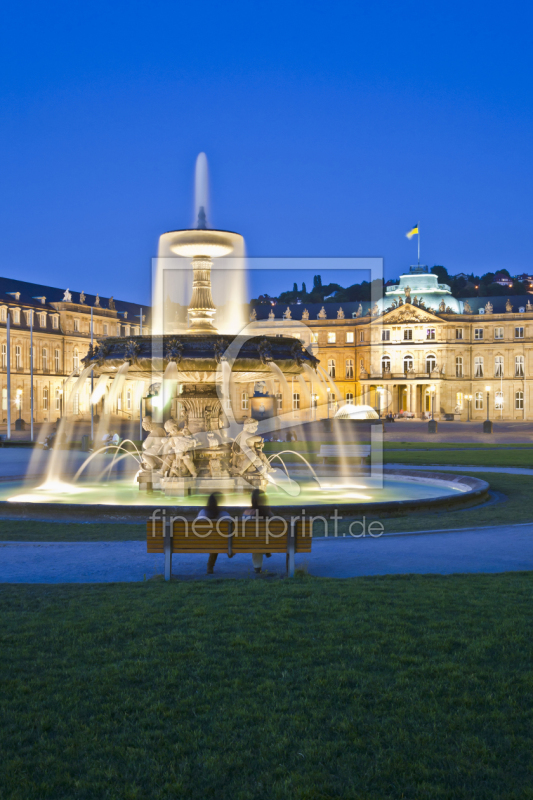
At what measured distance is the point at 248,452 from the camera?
16781 millimetres

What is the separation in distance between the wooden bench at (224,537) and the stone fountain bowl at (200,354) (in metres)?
7.14

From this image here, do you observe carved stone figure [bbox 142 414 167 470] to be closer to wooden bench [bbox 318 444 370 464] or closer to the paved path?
the paved path

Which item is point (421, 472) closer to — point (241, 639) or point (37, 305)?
point (241, 639)

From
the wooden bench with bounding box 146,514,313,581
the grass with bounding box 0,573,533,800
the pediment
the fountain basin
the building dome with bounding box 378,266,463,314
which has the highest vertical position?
the building dome with bounding box 378,266,463,314

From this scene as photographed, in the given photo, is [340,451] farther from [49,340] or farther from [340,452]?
[49,340]

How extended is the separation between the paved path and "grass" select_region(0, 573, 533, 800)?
1.53 m

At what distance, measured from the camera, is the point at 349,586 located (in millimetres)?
8523

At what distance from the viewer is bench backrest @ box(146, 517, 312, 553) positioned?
29.6 ft

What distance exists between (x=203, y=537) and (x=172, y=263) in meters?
15.1

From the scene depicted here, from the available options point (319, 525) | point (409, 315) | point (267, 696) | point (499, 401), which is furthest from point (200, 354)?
point (499, 401)

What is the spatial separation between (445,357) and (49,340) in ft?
172

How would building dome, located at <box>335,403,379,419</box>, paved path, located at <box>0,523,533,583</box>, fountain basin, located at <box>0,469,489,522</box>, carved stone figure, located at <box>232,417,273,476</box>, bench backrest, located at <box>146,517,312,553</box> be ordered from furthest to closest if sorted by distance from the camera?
building dome, located at <box>335,403,379,419</box>, carved stone figure, located at <box>232,417,273,476</box>, fountain basin, located at <box>0,469,489,522</box>, paved path, located at <box>0,523,533,583</box>, bench backrest, located at <box>146,517,312,553</box>

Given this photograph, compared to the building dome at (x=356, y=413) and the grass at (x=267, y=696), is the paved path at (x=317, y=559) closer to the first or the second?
the grass at (x=267, y=696)

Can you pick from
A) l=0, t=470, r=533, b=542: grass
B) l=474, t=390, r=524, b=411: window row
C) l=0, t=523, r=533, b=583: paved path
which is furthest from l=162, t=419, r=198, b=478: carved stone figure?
l=474, t=390, r=524, b=411: window row
